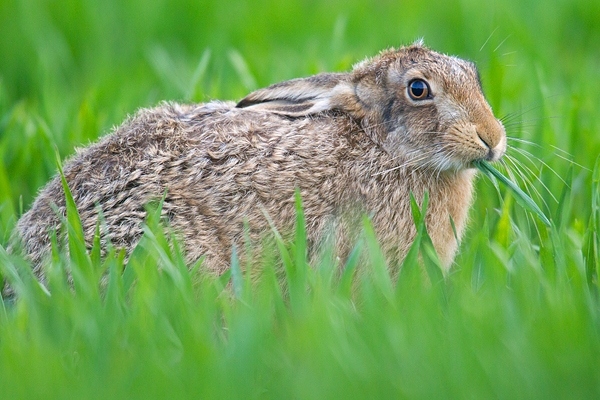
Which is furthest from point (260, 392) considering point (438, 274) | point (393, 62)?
point (393, 62)

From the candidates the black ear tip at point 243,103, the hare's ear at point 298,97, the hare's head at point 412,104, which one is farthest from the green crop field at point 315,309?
the black ear tip at point 243,103

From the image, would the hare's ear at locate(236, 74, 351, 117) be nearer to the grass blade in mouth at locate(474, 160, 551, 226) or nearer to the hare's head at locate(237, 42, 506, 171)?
the hare's head at locate(237, 42, 506, 171)

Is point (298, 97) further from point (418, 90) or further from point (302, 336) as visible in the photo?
point (302, 336)

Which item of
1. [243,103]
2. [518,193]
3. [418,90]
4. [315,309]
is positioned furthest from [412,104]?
[315,309]

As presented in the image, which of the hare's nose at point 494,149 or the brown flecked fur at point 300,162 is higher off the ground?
Result: the brown flecked fur at point 300,162

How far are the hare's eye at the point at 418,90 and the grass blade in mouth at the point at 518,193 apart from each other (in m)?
0.46

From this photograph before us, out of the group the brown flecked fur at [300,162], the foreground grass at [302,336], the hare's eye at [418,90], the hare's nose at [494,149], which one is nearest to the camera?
the foreground grass at [302,336]

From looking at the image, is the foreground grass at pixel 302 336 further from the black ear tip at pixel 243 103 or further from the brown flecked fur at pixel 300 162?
the black ear tip at pixel 243 103

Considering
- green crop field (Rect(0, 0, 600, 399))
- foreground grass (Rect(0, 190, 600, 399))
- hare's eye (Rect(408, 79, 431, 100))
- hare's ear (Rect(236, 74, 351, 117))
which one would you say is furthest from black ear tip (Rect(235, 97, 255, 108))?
foreground grass (Rect(0, 190, 600, 399))

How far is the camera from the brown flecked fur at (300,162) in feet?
12.5

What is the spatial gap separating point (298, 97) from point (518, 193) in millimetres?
1351

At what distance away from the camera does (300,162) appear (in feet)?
13.2

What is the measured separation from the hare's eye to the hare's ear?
382 millimetres

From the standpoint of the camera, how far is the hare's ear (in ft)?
14.2
